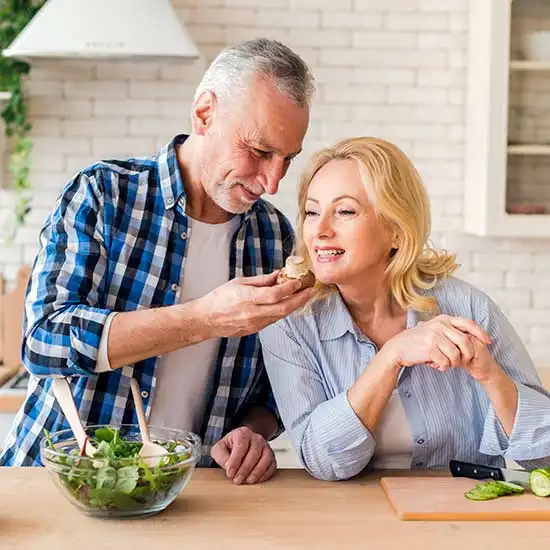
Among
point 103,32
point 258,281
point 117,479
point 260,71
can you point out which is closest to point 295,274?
point 258,281

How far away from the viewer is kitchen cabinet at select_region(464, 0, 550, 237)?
3.65 metres

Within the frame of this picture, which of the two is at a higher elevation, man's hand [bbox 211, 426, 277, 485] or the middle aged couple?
the middle aged couple

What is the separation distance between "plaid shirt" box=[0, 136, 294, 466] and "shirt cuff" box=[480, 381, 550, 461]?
63cm

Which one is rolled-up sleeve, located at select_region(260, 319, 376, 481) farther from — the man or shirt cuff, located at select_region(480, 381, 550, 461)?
shirt cuff, located at select_region(480, 381, 550, 461)

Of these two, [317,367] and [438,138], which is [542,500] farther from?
[438,138]

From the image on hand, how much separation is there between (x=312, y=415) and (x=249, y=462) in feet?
0.57

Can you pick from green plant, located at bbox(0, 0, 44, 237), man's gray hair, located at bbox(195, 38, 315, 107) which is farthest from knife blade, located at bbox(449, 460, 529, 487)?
green plant, located at bbox(0, 0, 44, 237)

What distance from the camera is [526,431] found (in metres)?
2.00

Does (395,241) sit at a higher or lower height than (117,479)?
higher

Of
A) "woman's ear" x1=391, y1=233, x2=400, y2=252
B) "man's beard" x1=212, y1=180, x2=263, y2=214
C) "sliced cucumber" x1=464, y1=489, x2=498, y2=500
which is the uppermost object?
"man's beard" x1=212, y1=180, x2=263, y2=214

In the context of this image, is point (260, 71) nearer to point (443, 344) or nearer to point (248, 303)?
point (248, 303)

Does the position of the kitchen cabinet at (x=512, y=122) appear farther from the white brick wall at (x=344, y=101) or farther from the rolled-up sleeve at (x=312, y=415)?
the rolled-up sleeve at (x=312, y=415)

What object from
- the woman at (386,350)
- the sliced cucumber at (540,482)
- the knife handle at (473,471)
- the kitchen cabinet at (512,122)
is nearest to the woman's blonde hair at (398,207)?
the woman at (386,350)

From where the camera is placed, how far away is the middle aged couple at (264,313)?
1962mm
